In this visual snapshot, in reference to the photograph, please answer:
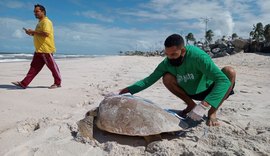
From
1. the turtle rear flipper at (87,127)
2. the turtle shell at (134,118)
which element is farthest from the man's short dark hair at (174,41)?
the turtle rear flipper at (87,127)

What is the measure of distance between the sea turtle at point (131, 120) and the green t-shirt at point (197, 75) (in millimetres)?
486

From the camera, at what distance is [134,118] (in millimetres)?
2867

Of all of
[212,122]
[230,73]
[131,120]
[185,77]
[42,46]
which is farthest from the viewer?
[42,46]

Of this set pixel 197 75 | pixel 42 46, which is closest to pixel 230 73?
pixel 197 75

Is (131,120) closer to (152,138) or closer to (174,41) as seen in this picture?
(152,138)

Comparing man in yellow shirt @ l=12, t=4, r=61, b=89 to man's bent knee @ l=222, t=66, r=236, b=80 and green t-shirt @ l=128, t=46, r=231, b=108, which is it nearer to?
green t-shirt @ l=128, t=46, r=231, b=108

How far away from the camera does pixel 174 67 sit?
3.42 meters

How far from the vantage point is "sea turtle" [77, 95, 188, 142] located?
9.24 ft

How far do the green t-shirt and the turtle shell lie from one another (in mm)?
Answer: 488

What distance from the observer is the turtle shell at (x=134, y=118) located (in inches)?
111

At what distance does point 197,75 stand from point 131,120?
1013mm

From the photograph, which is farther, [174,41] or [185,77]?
[185,77]

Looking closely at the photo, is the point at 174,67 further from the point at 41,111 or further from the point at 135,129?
the point at 41,111

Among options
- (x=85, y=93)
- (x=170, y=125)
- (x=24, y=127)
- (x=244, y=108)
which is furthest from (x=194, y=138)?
(x=85, y=93)
